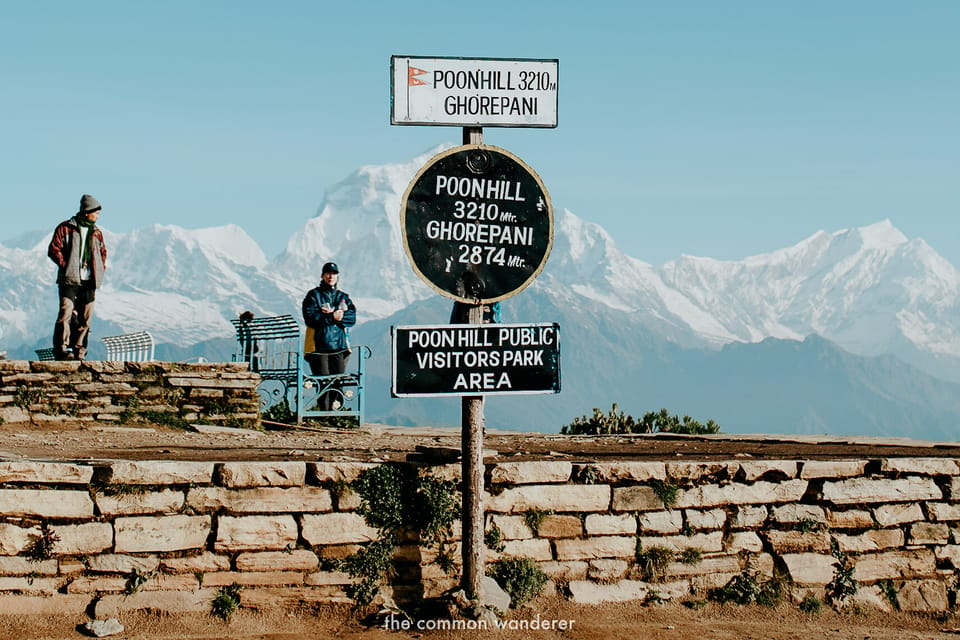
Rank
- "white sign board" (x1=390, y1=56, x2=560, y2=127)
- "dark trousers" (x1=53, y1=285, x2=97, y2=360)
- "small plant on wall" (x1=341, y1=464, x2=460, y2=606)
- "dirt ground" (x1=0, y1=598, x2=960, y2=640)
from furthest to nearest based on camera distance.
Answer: "dark trousers" (x1=53, y1=285, x2=97, y2=360), "small plant on wall" (x1=341, y1=464, x2=460, y2=606), "white sign board" (x1=390, y1=56, x2=560, y2=127), "dirt ground" (x1=0, y1=598, x2=960, y2=640)

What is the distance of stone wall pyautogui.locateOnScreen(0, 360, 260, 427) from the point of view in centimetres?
1195

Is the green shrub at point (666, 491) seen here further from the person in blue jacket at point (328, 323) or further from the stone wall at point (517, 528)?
the person in blue jacket at point (328, 323)

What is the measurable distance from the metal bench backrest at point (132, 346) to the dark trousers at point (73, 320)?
2.09m

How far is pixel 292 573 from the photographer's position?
6.71m

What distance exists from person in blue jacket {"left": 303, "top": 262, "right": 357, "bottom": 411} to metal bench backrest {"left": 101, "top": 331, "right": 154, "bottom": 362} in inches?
120


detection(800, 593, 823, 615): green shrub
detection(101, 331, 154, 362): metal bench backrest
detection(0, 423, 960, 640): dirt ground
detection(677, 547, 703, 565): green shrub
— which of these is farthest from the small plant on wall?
detection(101, 331, 154, 362): metal bench backrest

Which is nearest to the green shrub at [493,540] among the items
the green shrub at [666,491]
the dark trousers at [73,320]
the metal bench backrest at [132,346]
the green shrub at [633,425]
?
the green shrub at [666,491]

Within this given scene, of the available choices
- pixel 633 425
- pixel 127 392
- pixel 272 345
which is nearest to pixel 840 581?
pixel 127 392

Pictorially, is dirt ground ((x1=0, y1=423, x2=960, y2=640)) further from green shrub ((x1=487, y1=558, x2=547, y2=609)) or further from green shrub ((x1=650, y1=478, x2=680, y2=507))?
green shrub ((x1=650, y1=478, x2=680, y2=507))

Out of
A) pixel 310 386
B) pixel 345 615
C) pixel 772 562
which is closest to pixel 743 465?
pixel 772 562

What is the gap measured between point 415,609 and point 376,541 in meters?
0.51

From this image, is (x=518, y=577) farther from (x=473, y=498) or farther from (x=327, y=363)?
(x=327, y=363)

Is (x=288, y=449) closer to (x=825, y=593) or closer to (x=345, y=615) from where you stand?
(x=345, y=615)

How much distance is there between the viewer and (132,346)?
16781 millimetres
